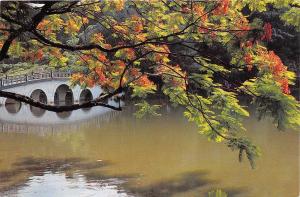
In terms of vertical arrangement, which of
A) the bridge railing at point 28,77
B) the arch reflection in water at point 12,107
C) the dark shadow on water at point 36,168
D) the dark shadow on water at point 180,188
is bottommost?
the dark shadow on water at point 180,188

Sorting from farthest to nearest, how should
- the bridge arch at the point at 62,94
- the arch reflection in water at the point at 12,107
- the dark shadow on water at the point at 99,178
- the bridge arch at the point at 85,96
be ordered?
the bridge arch at the point at 85,96
the bridge arch at the point at 62,94
the arch reflection in water at the point at 12,107
the dark shadow on water at the point at 99,178

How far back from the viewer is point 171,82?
22.7 ft

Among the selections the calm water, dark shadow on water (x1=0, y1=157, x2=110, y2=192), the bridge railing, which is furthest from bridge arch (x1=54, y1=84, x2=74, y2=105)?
dark shadow on water (x1=0, y1=157, x2=110, y2=192)

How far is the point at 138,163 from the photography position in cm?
1457

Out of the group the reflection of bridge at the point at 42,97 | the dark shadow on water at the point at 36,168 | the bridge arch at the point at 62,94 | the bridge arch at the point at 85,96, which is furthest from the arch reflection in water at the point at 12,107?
the dark shadow on water at the point at 36,168

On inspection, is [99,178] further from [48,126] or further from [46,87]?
[46,87]

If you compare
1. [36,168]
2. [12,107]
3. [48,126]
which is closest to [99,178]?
[36,168]

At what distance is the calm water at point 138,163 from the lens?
459 inches

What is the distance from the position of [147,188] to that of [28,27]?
286 inches

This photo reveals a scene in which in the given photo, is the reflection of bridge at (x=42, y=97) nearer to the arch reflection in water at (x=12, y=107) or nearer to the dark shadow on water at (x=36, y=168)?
the arch reflection in water at (x=12, y=107)

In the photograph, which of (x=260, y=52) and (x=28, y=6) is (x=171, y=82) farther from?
(x=28, y=6)

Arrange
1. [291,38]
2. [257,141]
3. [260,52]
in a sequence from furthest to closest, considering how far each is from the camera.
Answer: [291,38]
[257,141]
[260,52]

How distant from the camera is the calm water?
11656 millimetres

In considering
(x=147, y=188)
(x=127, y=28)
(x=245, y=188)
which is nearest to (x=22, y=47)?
→ (x=127, y=28)
